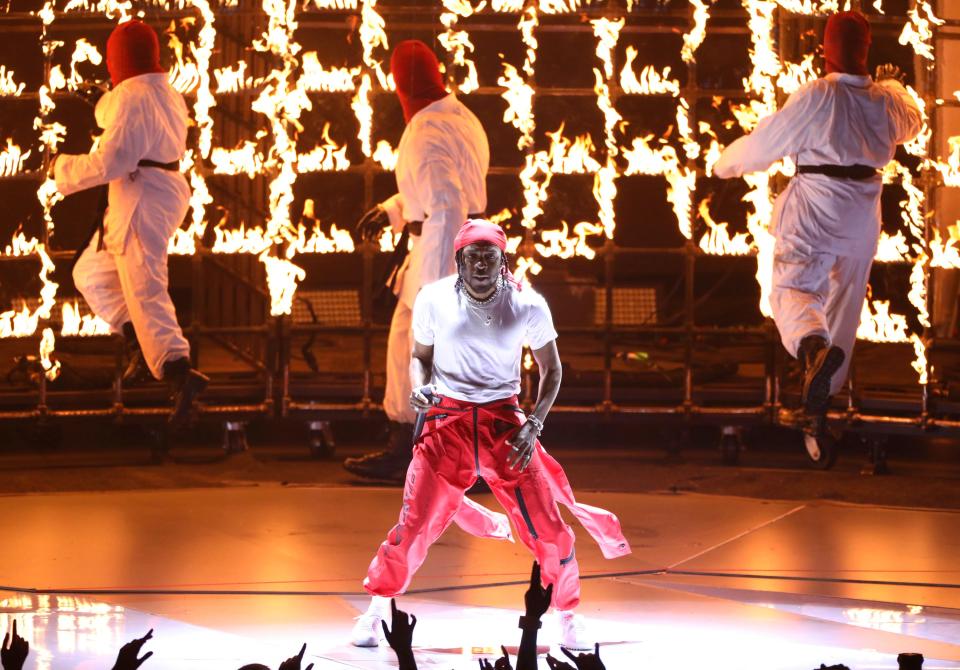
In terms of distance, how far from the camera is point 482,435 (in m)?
4.79

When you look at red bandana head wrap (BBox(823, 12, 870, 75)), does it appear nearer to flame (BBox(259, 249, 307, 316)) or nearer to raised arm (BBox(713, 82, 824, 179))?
raised arm (BBox(713, 82, 824, 179))

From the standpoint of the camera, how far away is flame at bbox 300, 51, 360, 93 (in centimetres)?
820

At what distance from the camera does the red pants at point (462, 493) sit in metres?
4.73

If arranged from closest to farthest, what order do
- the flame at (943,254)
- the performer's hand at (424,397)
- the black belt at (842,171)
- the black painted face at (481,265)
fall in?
the performer's hand at (424,397) → the black painted face at (481,265) → the black belt at (842,171) → the flame at (943,254)

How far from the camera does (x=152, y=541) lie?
6355 mm

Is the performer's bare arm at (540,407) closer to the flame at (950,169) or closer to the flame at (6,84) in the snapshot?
the flame at (950,169)

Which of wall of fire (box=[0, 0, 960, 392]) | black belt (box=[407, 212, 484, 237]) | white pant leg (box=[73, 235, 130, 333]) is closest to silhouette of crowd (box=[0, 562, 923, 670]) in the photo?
black belt (box=[407, 212, 484, 237])

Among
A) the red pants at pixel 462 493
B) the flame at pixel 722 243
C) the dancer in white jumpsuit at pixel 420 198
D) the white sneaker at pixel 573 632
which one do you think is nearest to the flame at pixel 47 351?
the dancer in white jumpsuit at pixel 420 198

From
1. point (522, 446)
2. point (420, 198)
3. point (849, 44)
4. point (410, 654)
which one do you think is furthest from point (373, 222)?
point (410, 654)

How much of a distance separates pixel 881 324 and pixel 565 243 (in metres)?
1.58

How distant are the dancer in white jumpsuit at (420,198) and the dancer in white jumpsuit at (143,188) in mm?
903

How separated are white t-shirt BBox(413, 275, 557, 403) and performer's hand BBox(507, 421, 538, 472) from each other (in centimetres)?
18

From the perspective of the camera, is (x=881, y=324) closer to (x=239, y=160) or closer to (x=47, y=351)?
(x=239, y=160)

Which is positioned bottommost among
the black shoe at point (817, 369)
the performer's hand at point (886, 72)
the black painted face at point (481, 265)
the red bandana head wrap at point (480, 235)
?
the black shoe at point (817, 369)
